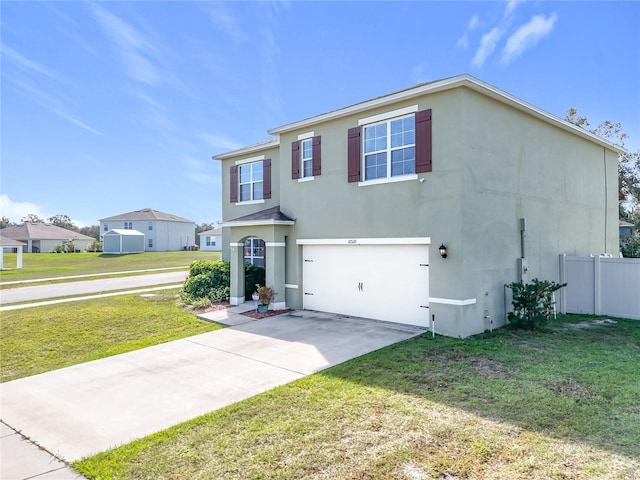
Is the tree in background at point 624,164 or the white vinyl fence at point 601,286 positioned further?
the tree in background at point 624,164

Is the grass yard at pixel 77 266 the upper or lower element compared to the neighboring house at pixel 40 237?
lower

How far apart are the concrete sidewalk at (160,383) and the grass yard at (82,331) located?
0.71 meters

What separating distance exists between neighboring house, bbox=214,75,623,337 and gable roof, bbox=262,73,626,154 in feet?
0.12

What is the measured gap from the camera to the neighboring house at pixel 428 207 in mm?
9289

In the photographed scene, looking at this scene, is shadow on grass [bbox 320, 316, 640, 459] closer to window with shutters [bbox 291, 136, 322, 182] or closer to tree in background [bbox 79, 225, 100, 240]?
window with shutters [bbox 291, 136, 322, 182]

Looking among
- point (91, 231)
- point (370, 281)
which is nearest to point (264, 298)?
point (370, 281)

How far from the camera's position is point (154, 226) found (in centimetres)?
5612

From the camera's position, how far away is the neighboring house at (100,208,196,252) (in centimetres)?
5600

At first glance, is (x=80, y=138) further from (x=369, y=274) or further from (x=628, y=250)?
(x=628, y=250)

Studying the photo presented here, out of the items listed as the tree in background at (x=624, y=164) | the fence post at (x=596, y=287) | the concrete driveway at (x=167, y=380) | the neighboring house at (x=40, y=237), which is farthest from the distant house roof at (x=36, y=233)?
the fence post at (x=596, y=287)

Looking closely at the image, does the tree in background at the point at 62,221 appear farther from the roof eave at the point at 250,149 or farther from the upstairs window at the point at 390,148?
the upstairs window at the point at 390,148

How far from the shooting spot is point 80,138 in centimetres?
2584

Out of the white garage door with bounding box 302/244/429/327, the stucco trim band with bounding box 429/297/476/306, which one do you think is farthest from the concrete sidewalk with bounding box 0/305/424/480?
the stucco trim band with bounding box 429/297/476/306

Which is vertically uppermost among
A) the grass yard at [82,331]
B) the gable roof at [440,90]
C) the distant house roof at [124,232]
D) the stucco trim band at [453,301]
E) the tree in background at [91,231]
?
the gable roof at [440,90]
